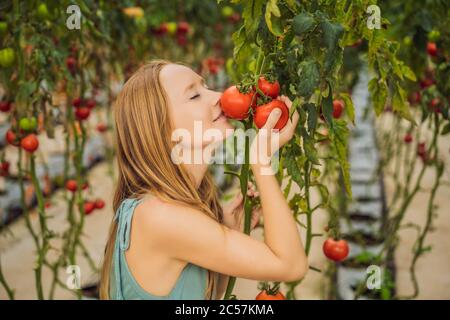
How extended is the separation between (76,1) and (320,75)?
2.82 feet

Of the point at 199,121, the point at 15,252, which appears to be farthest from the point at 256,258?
the point at 15,252

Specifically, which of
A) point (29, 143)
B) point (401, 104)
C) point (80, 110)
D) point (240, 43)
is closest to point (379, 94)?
point (401, 104)

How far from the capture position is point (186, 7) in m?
4.28

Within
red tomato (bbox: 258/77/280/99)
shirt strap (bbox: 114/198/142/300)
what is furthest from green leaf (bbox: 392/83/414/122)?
shirt strap (bbox: 114/198/142/300)

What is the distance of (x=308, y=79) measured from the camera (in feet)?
3.09

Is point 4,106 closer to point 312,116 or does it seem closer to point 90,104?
point 90,104

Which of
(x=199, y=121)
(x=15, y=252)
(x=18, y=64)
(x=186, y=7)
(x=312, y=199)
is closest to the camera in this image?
(x=199, y=121)

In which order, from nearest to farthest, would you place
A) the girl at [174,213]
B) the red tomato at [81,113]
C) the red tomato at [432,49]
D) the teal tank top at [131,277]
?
the girl at [174,213] → the teal tank top at [131,277] → the red tomato at [432,49] → the red tomato at [81,113]

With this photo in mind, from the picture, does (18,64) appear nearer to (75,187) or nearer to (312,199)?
(75,187)

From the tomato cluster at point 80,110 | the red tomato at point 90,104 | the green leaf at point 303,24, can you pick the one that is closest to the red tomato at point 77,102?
the tomato cluster at point 80,110

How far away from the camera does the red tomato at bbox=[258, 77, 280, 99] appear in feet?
3.28

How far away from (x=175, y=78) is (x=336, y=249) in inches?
25.9

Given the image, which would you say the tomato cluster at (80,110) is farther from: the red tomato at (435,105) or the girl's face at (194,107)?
the red tomato at (435,105)

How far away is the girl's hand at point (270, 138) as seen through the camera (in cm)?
99
